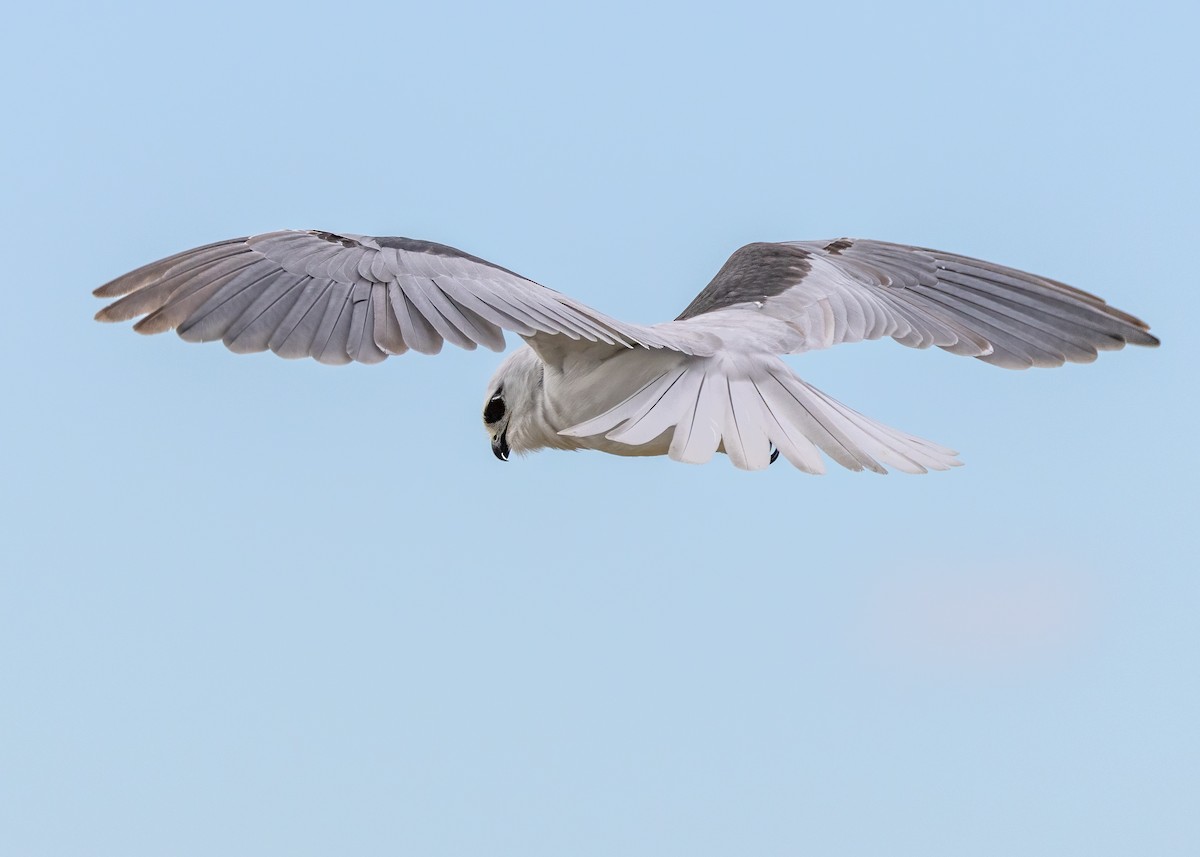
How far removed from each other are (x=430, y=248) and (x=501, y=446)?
130 cm

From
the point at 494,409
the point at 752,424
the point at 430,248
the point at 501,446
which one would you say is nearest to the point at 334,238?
the point at 430,248

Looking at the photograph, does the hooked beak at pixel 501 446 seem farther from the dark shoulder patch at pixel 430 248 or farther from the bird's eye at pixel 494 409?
the dark shoulder patch at pixel 430 248

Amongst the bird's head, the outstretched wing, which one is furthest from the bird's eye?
the outstretched wing

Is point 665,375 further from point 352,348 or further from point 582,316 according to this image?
→ point 352,348

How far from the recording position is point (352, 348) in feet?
15.4

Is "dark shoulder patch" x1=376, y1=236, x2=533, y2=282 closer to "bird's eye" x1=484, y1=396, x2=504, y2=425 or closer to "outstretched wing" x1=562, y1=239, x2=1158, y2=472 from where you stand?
"outstretched wing" x1=562, y1=239, x2=1158, y2=472

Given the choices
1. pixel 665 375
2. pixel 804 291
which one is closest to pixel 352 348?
pixel 665 375

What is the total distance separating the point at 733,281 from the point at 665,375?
1407 mm

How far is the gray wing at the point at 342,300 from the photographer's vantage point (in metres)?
4.71

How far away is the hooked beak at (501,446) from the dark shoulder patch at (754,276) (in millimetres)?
914

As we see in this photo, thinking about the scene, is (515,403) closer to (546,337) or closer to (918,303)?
(546,337)

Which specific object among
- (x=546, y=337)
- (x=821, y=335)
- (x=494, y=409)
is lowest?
(x=494, y=409)

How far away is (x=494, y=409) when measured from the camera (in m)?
6.22

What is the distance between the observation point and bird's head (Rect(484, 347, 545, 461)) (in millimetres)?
5914
